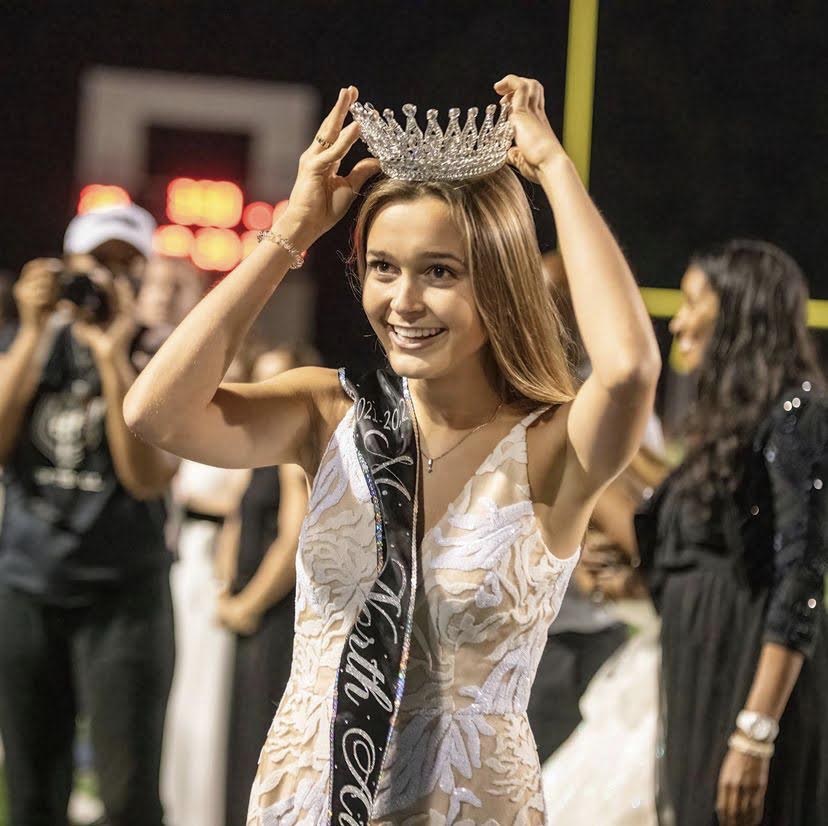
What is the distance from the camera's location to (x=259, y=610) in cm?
357

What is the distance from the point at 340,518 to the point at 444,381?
216 mm

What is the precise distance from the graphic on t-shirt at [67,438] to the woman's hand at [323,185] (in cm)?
146

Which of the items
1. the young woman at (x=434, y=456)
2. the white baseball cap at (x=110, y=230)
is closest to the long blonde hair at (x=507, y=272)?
the young woman at (x=434, y=456)

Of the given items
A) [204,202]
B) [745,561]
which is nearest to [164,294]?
[745,561]

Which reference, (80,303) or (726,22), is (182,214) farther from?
(80,303)

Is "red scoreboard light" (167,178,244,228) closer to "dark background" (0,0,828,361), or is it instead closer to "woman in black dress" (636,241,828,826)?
"dark background" (0,0,828,361)

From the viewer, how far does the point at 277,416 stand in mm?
1803

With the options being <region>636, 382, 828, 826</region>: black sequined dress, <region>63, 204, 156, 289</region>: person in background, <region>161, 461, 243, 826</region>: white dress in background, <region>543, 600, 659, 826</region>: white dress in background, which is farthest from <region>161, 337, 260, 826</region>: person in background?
<region>636, 382, 828, 826</region>: black sequined dress

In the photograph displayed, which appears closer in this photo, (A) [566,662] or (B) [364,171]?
(B) [364,171]

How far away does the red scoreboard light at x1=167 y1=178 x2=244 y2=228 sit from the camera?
23.0 ft

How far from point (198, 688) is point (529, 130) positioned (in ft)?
9.00

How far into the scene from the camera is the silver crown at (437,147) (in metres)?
1.75

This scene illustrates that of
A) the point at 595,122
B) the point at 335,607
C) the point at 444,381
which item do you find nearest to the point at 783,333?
the point at 444,381

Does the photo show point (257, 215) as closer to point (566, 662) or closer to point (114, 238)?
point (114, 238)
